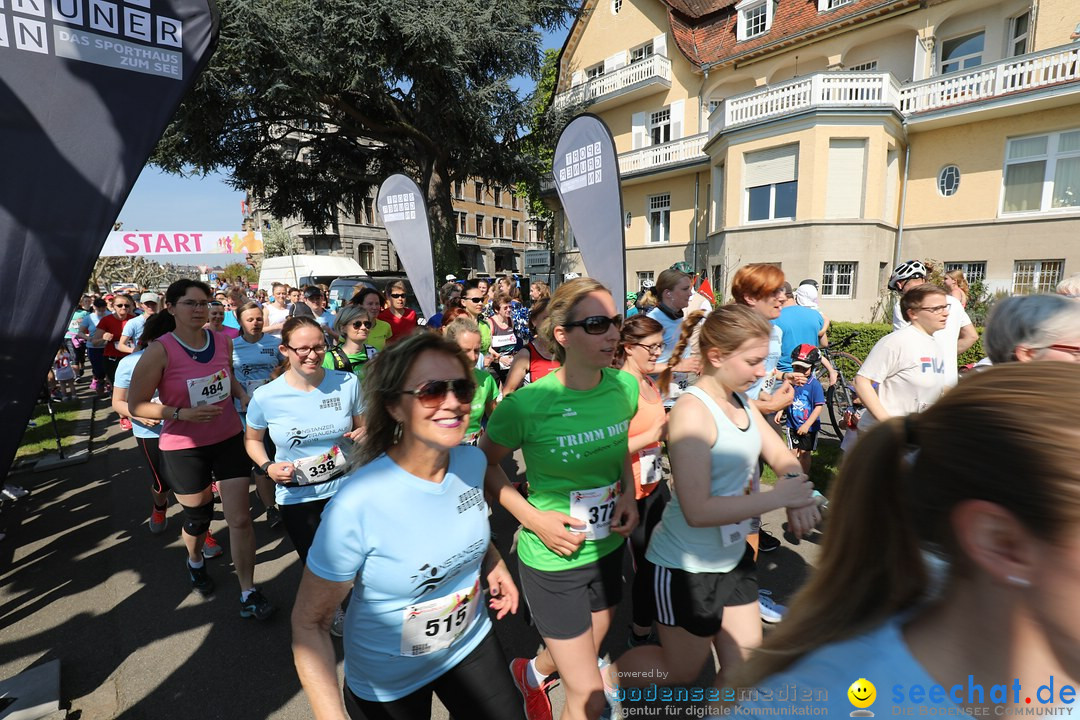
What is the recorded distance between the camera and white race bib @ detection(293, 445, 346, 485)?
3.02 metres

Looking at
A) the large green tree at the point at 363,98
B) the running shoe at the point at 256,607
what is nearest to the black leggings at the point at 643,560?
the running shoe at the point at 256,607

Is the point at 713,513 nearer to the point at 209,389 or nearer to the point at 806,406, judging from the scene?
the point at 806,406

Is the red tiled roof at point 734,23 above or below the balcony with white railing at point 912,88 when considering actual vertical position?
above

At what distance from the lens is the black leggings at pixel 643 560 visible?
2863 millimetres

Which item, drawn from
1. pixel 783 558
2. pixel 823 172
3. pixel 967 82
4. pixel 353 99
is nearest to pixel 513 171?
pixel 353 99

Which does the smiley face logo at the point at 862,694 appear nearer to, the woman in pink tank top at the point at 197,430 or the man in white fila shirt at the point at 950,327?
the man in white fila shirt at the point at 950,327

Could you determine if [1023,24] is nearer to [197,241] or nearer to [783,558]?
[783,558]

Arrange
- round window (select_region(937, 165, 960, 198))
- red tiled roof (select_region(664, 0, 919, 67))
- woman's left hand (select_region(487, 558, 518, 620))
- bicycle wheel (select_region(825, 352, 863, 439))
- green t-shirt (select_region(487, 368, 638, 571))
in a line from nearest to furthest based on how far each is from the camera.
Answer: woman's left hand (select_region(487, 558, 518, 620))
green t-shirt (select_region(487, 368, 638, 571))
bicycle wheel (select_region(825, 352, 863, 439))
round window (select_region(937, 165, 960, 198))
red tiled roof (select_region(664, 0, 919, 67))

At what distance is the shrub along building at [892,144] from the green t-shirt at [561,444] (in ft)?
53.1

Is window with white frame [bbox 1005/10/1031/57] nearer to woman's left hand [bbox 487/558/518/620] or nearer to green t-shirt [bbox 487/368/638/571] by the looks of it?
green t-shirt [bbox 487/368/638/571]

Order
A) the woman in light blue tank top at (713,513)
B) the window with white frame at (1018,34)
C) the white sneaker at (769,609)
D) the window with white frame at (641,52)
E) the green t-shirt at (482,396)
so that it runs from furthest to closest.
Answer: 1. the window with white frame at (641,52)
2. the window with white frame at (1018,34)
3. the green t-shirt at (482,396)
4. the white sneaker at (769,609)
5. the woman in light blue tank top at (713,513)

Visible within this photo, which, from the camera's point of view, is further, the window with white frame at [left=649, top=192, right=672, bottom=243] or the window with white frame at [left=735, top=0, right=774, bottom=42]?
the window with white frame at [left=649, top=192, right=672, bottom=243]

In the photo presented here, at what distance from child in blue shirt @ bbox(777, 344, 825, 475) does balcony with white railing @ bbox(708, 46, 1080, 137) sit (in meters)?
14.0

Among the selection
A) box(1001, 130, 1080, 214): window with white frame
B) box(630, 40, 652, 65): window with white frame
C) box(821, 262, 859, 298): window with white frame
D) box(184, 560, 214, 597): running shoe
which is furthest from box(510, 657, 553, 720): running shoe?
box(630, 40, 652, 65): window with white frame
